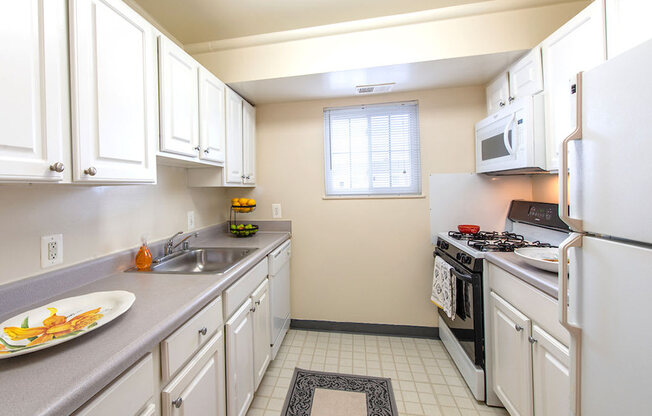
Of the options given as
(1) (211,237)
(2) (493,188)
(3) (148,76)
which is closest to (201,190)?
(1) (211,237)

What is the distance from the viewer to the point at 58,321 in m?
0.78

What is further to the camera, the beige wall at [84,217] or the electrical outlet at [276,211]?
the electrical outlet at [276,211]

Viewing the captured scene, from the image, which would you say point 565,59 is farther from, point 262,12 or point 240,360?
point 240,360

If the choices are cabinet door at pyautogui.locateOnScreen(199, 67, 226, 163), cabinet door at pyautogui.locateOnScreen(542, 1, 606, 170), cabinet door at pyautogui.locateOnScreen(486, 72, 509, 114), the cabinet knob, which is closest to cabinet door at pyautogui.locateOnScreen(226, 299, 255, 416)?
the cabinet knob

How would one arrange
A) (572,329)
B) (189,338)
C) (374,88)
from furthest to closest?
1. (374,88)
2. (189,338)
3. (572,329)

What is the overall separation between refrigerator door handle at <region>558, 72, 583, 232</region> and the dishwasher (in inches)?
63.0

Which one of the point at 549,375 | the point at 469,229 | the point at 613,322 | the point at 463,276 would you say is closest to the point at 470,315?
the point at 463,276

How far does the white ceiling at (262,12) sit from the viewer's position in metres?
1.63

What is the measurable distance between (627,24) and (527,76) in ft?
1.86

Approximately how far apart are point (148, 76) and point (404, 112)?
1.93 metres

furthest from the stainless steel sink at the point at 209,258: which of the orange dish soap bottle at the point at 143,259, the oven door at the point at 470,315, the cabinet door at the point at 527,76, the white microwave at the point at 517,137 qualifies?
the cabinet door at the point at 527,76

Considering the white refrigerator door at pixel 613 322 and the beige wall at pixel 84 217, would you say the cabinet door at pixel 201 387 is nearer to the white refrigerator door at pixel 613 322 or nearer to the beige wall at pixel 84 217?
the beige wall at pixel 84 217

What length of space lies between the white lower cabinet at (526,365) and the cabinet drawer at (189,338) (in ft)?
4.62

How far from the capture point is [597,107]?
70 cm
